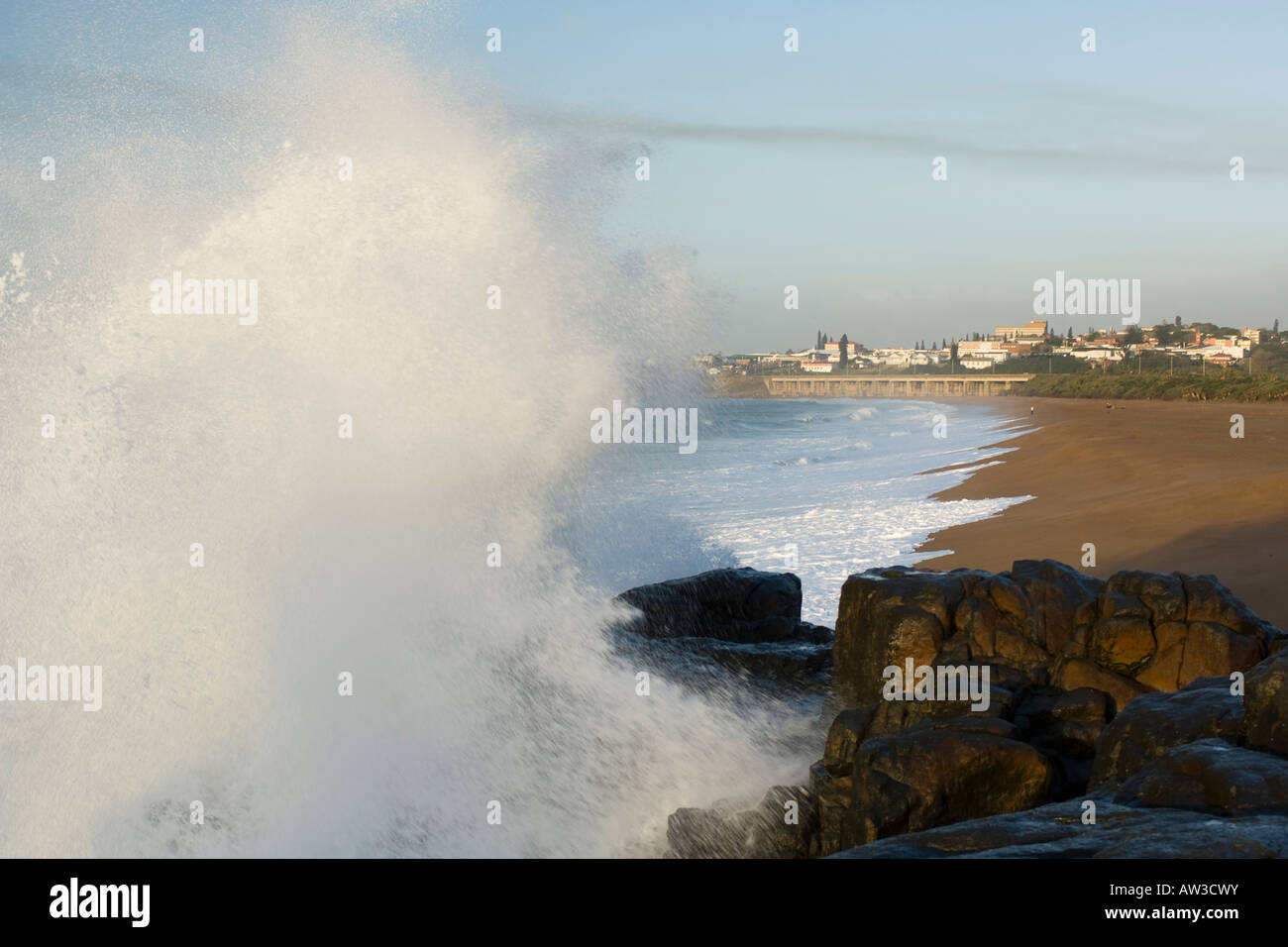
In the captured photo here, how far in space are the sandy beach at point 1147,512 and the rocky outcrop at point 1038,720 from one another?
3899 millimetres

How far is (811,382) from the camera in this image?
459ft

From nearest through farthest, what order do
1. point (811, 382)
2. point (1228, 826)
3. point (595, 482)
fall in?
1. point (1228, 826)
2. point (595, 482)
3. point (811, 382)

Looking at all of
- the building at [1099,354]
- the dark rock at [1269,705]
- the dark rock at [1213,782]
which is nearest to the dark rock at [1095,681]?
the dark rock at [1269,705]

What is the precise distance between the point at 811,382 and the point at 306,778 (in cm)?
13588

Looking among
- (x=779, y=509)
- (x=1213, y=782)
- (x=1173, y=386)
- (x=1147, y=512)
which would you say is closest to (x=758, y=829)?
(x=1213, y=782)

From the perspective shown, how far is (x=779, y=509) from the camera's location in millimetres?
22047

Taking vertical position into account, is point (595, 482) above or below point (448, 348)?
below

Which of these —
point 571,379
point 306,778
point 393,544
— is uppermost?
point 571,379

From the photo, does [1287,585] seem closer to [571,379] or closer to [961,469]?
[571,379]

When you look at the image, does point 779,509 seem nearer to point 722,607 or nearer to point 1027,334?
point 722,607

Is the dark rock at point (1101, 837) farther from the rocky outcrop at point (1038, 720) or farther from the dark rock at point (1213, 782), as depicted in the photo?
the dark rock at point (1213, 782)

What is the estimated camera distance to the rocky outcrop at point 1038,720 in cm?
402
